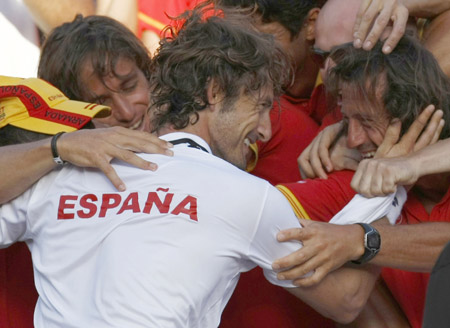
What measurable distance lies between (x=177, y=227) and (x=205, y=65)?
0.60 metres

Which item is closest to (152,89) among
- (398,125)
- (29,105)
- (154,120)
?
(154,120)

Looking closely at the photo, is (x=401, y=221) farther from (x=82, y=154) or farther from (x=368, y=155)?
(x=82, y=154)

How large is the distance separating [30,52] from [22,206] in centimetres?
207

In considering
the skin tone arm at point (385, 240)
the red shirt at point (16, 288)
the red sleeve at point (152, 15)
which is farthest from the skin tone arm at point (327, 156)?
the red sleeve at point (152, 15)

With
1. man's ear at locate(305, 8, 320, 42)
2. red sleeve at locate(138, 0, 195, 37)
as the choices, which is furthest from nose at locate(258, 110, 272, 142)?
red sleeve at locate(138, 0, 195, 37)

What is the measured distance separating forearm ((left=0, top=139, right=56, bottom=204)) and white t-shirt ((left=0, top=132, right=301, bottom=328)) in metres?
0.07

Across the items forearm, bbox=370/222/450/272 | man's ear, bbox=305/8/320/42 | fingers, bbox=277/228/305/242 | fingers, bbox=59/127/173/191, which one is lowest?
forearm, bbox=370/222/450/272

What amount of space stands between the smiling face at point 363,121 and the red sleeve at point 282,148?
0.33 meters

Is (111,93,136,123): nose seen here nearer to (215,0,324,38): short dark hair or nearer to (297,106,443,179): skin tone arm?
(215,0,324,38): short dark hair

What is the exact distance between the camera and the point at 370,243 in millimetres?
2375

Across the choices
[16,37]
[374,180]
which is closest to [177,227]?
[374,180]

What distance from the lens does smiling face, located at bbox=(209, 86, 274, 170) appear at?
251 centimetres

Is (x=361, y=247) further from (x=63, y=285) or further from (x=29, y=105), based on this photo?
(x=29, y=105)

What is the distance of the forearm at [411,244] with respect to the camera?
8.00 feet
